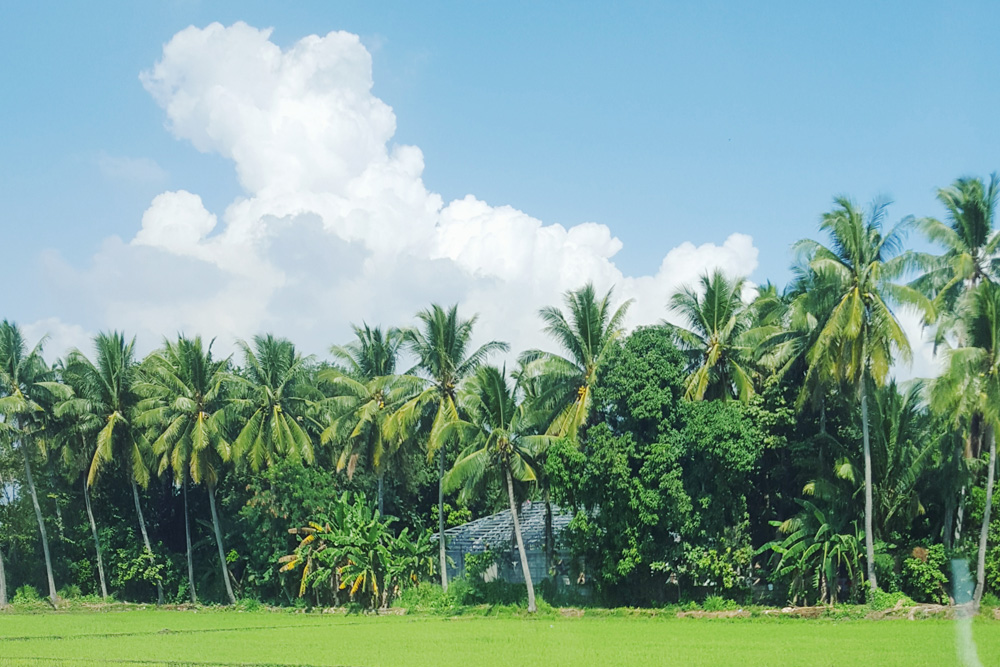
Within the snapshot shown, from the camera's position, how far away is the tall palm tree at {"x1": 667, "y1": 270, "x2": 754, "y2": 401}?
91.8 feet

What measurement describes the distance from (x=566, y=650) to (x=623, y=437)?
8890 millimetres

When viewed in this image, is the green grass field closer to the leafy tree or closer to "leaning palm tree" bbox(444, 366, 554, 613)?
the leafy tree

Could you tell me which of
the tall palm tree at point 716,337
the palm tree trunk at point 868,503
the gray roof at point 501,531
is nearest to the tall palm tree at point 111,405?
the gray roof at point 501,531

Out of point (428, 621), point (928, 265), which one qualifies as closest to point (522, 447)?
point (428, 621)

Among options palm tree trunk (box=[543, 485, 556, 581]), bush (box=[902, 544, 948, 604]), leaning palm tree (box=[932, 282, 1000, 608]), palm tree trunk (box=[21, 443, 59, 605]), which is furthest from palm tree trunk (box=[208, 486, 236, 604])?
leaning palm tree (box=[932, 282, 1000, 608])

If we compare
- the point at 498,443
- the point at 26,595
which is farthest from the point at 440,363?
the point at 26,595

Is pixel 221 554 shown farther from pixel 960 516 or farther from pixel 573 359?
pixel 960 516

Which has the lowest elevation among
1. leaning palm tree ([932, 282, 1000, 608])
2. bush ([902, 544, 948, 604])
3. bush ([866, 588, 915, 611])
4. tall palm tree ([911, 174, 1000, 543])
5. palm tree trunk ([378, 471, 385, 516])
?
bush ([866, 588, 915, 611])

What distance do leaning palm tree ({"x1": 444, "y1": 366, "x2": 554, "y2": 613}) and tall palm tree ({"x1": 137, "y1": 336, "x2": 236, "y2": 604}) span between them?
10149mm

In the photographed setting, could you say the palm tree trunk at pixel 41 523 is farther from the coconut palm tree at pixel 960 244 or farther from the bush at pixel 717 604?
the coconut palm tree at pixel 960 244

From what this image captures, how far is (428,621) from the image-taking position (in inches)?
1076

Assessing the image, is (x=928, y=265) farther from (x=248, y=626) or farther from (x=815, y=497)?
(x=248, y=626)

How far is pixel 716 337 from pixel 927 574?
8364 millimetres

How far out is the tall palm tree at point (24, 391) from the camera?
36.0 metres
